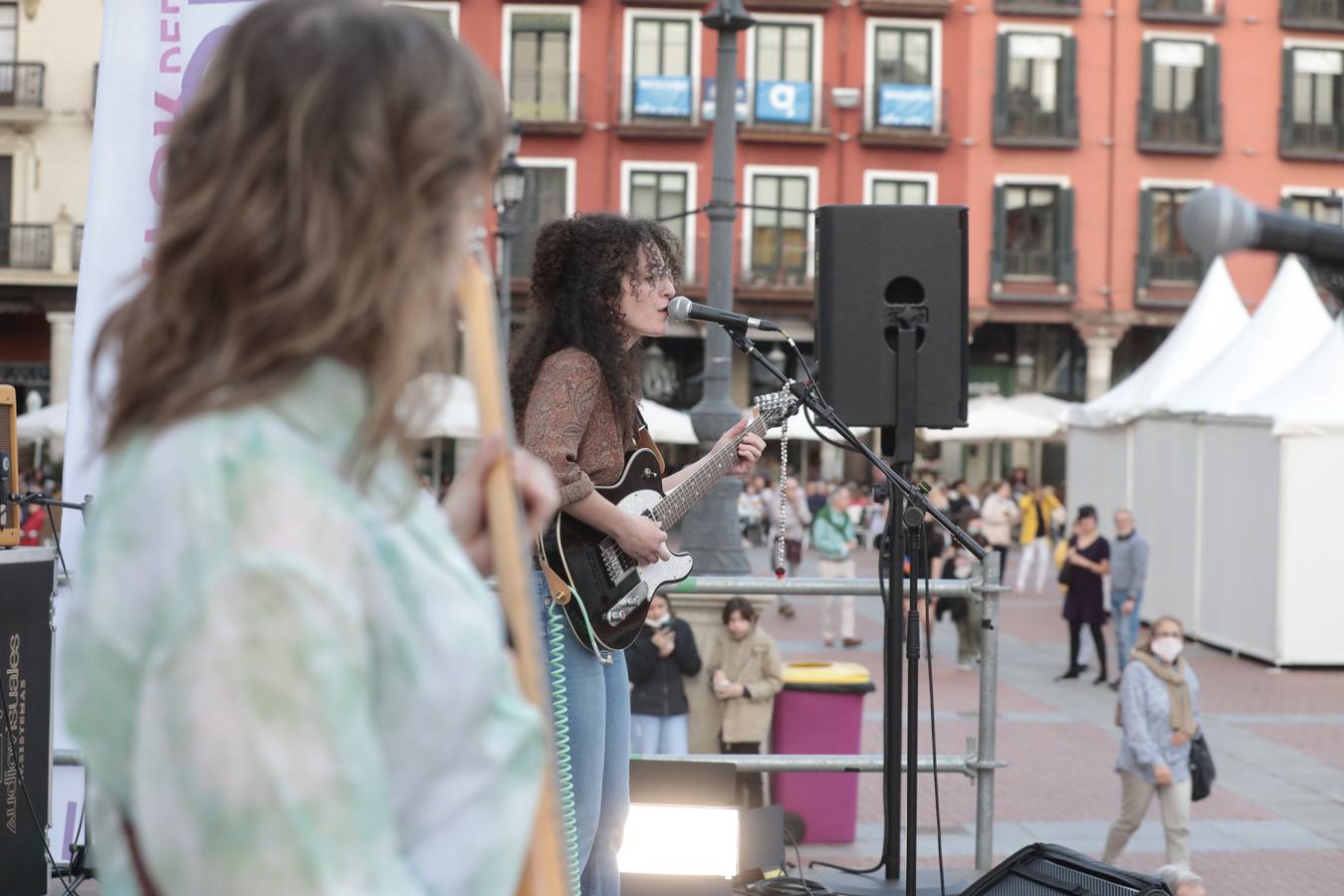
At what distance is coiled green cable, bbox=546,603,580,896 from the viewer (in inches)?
134

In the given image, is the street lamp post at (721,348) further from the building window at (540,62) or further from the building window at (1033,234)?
the building window at (1033,234)

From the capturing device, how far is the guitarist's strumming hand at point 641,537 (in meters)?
3.55

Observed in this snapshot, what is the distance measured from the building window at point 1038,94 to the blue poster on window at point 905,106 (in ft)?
5.20

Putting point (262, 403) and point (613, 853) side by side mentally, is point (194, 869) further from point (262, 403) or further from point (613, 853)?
point (613, 853)

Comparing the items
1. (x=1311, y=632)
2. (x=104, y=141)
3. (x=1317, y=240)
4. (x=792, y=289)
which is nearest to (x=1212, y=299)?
(x=1311, y=632)

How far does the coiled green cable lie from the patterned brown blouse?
0.28 m

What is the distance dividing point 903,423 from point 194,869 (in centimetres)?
441

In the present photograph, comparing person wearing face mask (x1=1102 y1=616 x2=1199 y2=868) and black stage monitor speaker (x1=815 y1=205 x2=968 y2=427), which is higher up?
black stage monitor speaker (x1=815 y1=205 x2=968 y2=427)

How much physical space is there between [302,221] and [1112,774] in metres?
10.1

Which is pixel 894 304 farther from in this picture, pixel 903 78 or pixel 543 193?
pixel 903 78

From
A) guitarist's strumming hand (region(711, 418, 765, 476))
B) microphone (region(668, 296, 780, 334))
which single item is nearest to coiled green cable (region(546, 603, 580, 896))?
guitarist's strumming hand (region(711, 418, 765, 476))

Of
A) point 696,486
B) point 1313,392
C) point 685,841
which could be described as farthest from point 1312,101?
point 696,486

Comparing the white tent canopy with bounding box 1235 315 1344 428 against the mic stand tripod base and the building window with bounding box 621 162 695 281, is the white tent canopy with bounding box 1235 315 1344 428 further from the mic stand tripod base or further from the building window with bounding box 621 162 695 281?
the building window with bounding box 621 162 695 281

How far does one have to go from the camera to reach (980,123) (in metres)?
35.1
